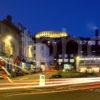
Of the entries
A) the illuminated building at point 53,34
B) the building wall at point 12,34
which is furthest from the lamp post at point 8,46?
the illuminated building at point 53,34

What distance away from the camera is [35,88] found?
29.3 metres

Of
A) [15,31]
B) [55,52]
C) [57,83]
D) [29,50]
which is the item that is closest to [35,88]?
[57,83]

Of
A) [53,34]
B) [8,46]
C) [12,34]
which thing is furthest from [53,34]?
[8,46]

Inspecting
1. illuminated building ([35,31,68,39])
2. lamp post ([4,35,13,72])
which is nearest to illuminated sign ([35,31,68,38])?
illuminated building ([35,31,68,39])

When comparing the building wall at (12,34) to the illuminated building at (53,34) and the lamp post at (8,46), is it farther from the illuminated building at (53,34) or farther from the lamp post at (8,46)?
the illuminated building at (53,34)

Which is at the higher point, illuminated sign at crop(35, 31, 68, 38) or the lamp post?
illuminated sign at crop(35, 31, 68, 38)

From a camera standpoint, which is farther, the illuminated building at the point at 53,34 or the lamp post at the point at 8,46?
the illuminated building at the point at 53,34

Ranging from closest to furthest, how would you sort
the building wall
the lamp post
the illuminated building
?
1. the building wall
2. the lamp post
3. the illuminated building

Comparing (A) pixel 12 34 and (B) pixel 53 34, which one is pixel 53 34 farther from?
(A) pixel 12 34

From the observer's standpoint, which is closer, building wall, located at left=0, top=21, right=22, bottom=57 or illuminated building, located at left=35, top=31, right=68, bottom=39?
building wall, located at left=0, top=21, right=22, bottom=57

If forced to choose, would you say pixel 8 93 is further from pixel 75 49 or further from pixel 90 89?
pixel 75 49

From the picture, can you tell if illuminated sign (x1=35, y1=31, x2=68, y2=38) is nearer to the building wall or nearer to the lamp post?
the building wall

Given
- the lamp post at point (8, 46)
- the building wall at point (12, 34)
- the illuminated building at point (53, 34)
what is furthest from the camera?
the illuminated building at point (53, 34)

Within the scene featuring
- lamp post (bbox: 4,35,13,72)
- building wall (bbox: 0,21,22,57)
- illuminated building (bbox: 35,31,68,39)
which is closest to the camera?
building wall (bbox: 0,21,22,57)
